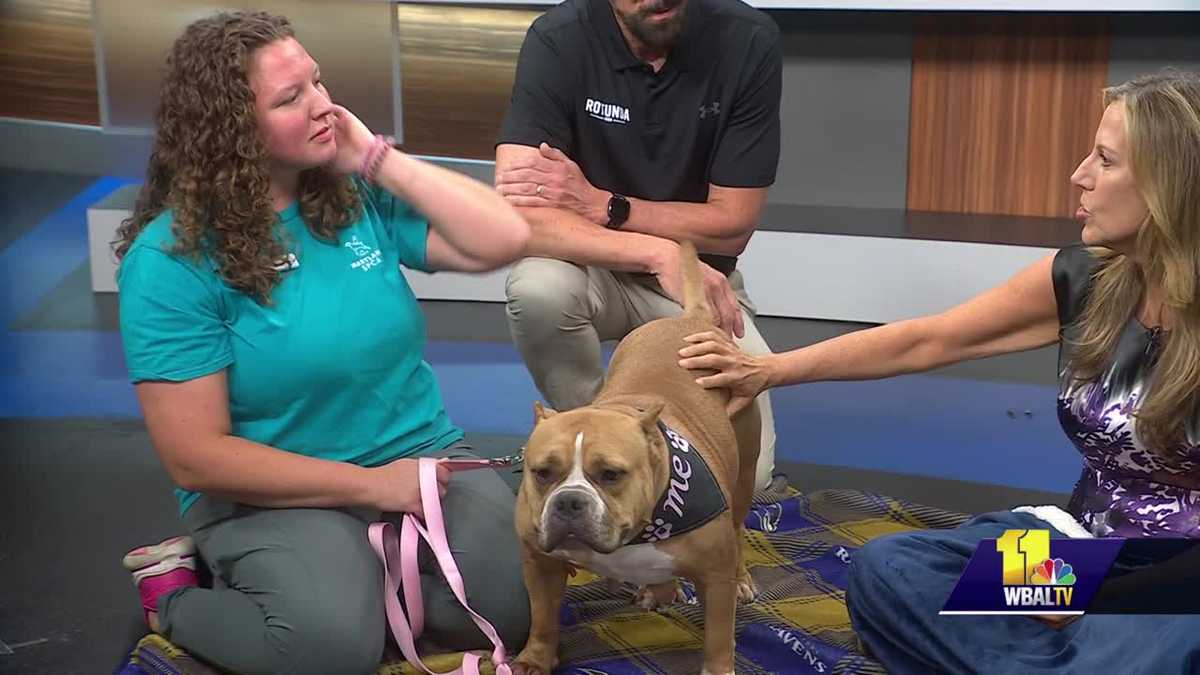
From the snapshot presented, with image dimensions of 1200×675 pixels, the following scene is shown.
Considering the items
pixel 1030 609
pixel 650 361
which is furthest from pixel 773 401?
pixel 1030 609

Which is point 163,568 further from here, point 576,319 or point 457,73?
point 457,73

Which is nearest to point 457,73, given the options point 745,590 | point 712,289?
point 712,289

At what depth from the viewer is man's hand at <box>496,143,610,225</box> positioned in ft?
10.1

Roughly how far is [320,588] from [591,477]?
0.58 m

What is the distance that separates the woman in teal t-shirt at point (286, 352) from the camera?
230 cm

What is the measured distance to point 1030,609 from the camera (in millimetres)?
1757

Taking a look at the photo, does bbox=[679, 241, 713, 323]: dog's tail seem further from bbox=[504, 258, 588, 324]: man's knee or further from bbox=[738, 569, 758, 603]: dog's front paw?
bbox=[738, 569, 758, 603]: dog's front paw

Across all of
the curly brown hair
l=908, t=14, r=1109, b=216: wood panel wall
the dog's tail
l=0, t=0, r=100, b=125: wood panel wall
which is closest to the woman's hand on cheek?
the curly brown hair

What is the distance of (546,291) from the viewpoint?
3.02 m

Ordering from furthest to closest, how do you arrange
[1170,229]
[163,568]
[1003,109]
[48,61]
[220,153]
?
[48,61] → [1003,109] → [163,568] → [220,153] → [1170,229]

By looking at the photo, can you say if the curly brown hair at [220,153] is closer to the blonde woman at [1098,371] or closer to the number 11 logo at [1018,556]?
the blonde woman at [1098,371]

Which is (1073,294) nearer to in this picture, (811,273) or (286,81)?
(286,81)

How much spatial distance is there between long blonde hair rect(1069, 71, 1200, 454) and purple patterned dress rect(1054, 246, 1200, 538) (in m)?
0.03

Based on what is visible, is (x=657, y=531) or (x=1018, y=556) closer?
(x=1018, y=556)
